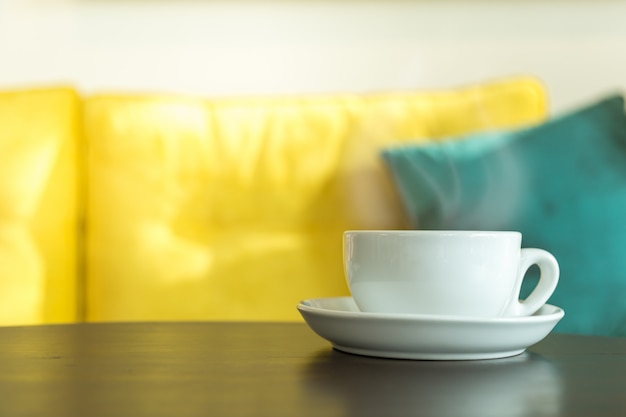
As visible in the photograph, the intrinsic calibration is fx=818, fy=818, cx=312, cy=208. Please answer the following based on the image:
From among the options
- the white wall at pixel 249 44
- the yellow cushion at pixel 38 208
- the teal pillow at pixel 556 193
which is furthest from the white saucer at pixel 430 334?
the white wall at pixel 249 44

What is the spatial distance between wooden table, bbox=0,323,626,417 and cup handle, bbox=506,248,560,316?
0.04 meters

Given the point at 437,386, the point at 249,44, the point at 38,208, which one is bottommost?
the point at 437,386

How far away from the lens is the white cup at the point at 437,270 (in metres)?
0.58

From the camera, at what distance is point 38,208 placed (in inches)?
64.0

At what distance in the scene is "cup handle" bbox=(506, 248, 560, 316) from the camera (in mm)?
647

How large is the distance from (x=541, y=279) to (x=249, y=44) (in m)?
1.48

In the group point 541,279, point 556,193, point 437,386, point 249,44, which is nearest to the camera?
point 437,386

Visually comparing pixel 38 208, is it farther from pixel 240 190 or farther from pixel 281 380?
pixel 281 380

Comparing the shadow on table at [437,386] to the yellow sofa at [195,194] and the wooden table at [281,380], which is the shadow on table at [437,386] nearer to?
the wooden table at [281,380]

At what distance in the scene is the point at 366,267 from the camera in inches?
24.0

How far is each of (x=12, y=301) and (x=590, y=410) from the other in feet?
4.35

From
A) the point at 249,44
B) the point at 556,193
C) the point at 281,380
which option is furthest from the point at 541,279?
the point at 249,44

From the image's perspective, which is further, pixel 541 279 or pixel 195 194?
pixel 195 194

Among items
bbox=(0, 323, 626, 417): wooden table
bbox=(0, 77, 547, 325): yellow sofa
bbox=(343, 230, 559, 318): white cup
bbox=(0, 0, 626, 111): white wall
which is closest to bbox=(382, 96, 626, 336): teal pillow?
bbox=(0, 77, 547, 325): yellow sofa
